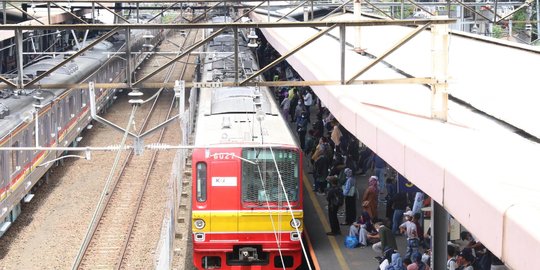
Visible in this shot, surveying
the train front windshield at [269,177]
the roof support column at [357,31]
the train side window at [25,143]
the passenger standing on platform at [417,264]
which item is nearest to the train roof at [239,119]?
the train front windshield at [269,177]

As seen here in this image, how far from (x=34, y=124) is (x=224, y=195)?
6.81 m

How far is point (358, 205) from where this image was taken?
1734 cm

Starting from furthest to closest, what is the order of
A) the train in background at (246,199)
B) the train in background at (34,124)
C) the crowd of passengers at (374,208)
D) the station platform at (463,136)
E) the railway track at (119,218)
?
the train in background at (34,124), the railway track at (119,218), the train in background at (246,199), the crowd of passengers at (374,208), the station platform at (463,136)

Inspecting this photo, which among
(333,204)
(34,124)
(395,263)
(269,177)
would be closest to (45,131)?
(34,124)

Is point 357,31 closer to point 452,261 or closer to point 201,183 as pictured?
point 201,183

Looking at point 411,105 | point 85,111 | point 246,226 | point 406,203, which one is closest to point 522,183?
point 411,105

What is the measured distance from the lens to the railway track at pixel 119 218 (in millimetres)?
14822

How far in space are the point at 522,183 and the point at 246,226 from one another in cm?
642

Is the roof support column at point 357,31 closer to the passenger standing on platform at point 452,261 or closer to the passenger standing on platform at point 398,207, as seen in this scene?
the passenger standing on platform at point 398,207

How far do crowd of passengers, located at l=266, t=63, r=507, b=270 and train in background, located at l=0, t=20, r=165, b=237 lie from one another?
411 centimetres

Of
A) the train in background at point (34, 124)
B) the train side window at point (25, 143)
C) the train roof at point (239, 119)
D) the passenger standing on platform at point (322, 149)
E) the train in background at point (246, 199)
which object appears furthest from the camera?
the passenger standing on platform at point (322, 149)

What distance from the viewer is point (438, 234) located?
10352 millimetres

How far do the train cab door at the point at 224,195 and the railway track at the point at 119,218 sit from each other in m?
1.85

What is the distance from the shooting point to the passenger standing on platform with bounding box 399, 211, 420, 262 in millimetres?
12336
